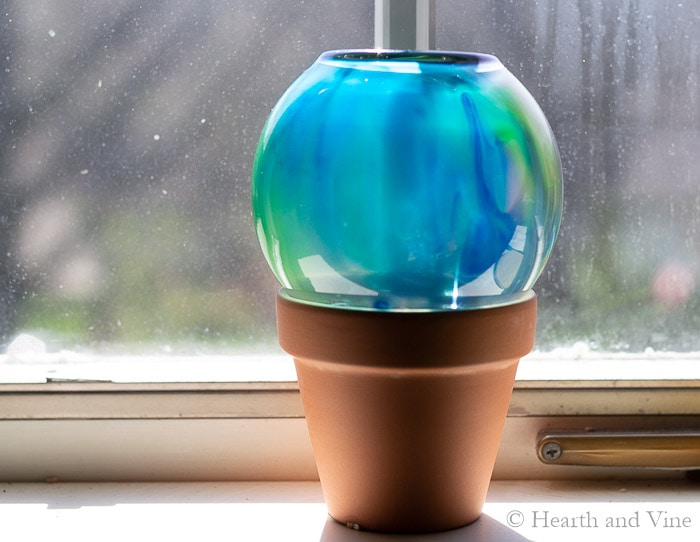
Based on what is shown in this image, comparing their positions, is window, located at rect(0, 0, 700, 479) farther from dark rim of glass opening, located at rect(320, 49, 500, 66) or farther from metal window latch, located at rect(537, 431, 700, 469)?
dark rim of glass opening, located at rect(320, 49, 500, 66)

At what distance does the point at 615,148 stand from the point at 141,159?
0.43 m

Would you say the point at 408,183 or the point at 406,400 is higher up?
the point at 408,183

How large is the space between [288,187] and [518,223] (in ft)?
0.51

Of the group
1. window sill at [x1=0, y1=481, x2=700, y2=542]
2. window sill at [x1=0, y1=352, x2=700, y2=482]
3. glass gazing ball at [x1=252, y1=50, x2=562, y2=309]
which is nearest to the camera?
glass gazing ball at [x1=252, y1=50, x2=562, y2=309]

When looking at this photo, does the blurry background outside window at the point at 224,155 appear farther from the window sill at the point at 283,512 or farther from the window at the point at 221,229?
the window sill at the point at 283,512

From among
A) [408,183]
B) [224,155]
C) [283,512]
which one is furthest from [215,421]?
[408,183]

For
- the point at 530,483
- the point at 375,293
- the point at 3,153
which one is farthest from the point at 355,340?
the point at 3,153

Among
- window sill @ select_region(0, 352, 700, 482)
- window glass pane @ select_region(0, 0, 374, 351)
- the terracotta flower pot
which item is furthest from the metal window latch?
window glass pane @ select_region(0, 0, 374, 351)

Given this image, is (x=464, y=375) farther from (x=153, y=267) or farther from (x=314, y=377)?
(x=153, y=267)

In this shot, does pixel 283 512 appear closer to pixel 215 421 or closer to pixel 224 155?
pixel 215 421

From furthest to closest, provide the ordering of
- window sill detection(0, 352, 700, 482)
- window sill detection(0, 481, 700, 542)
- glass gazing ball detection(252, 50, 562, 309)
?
window sill detection(0, 352, 700, 482), window sill detection(0, 481, 700, 542), glass gazing ball detection(252, 50, 562, 309)

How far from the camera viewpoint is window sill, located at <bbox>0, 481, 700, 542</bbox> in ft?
2.50

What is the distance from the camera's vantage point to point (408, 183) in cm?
63

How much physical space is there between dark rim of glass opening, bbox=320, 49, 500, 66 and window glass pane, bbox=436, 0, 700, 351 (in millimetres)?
184
